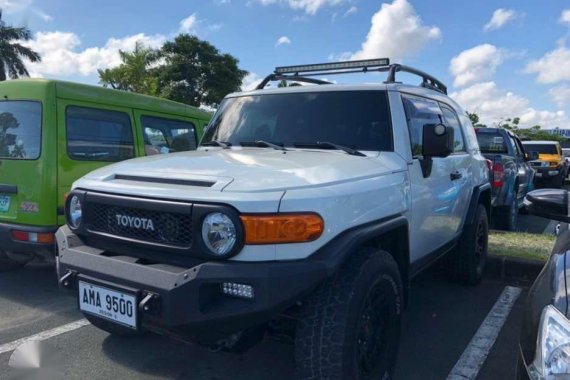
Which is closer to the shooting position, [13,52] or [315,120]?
[315,120]

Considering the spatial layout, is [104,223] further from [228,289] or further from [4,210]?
[4,210]

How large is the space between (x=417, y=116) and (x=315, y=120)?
86 centimetres

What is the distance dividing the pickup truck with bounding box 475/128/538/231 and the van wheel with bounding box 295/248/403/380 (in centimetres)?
540

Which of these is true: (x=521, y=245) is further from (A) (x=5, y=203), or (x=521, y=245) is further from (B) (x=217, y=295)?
(A) (x=5, y=203)

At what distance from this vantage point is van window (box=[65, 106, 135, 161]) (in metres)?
5.18

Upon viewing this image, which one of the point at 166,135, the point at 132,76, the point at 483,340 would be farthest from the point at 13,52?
the point at 483,340

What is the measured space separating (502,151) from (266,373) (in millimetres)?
7583

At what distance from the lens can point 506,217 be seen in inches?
332

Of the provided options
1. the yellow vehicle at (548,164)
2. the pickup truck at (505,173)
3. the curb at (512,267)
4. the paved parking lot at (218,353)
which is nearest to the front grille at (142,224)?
the paved parking lot at (218,353)

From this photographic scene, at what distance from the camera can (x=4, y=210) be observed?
498 cm

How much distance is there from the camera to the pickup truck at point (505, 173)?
8.03 metres

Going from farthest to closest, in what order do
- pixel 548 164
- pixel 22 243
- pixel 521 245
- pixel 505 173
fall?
pixel 548 164 < pixel 505 173 < pixel 521 245 < pixel 22 243

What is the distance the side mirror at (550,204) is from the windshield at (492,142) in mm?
6971

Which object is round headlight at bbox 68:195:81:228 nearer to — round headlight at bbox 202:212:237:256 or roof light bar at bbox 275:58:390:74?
round headlight at bbox 202:212:237:256
